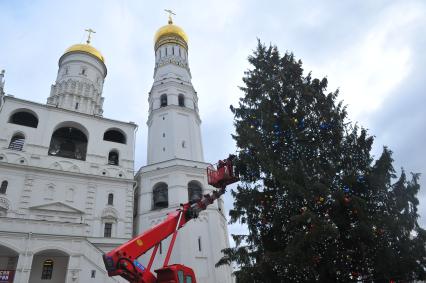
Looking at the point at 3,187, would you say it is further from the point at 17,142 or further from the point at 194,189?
the point at 194,189

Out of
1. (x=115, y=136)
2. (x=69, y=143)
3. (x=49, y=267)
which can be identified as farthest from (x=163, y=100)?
(x=49, y=267)

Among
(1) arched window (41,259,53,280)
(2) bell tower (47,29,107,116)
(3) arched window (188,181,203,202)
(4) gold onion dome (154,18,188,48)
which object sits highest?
(4) gold onion dome (154,18,188,48)

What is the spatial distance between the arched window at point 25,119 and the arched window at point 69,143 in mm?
1825

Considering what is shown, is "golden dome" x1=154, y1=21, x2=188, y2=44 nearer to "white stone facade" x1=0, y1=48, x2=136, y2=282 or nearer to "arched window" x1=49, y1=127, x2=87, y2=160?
"white stone facade" x1=0, y1=48, x2=136, y2=282

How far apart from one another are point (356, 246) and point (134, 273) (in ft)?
22.7

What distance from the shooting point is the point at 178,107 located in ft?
113

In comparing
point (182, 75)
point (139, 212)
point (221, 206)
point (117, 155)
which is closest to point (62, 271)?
point (139, 212)

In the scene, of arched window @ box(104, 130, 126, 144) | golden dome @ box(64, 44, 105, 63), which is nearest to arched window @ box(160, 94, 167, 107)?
arched window @ box(104, 130, 126, 144)

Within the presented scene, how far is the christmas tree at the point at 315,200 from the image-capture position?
423 inches

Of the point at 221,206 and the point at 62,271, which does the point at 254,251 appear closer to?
the point at 62,271

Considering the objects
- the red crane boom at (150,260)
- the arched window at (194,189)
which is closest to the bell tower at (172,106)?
the arched window at (194,189)

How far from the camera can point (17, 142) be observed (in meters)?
27.1

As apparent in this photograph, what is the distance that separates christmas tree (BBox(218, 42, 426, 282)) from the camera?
10.7 meters

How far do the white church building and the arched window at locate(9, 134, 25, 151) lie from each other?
8 centimetres
